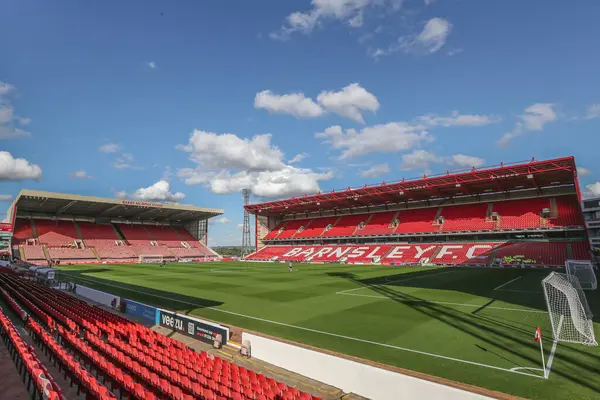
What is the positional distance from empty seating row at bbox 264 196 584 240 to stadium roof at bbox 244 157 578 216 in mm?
2371

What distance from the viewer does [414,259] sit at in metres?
47.2

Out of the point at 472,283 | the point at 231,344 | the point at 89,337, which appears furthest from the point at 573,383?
the point at 472,283

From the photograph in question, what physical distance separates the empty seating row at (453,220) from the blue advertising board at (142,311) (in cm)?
4323

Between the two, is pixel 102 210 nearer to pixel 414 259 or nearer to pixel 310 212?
pixel 310 212

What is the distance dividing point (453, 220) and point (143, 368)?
50.1 m

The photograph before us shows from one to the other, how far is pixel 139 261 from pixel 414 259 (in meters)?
50.0

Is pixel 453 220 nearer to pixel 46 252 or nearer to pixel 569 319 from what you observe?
pixel 569 319

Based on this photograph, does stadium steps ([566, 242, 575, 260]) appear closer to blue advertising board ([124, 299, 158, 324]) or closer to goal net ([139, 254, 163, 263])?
blue advertising board ([124, 299, 158, 324])

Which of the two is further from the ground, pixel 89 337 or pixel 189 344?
pixel 89 337

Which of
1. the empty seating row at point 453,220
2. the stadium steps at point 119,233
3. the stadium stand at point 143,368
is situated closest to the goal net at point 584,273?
the empty seating row at point 453,220

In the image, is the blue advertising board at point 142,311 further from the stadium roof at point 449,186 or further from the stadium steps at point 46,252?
the stadium steps at point 46,252

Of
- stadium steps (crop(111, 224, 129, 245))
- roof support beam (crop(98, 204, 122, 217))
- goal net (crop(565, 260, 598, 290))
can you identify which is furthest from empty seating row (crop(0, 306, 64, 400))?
stadium steps (crop(111, 224, 129, 245))

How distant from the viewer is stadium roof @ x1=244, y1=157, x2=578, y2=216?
39.7m

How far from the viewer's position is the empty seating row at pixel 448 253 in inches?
1521
